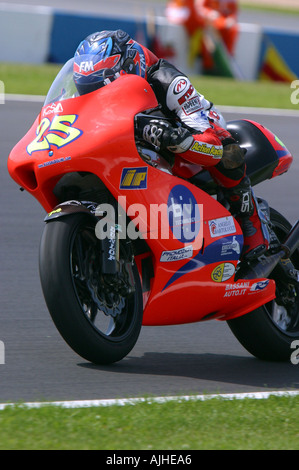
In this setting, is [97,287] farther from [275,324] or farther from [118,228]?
[275,324]

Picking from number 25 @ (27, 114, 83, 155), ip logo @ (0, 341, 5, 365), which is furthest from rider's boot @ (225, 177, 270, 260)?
ip logo @ (0, 341, 5, 365)

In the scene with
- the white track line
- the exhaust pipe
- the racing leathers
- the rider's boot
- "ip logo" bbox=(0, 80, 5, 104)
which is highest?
the racing leathers

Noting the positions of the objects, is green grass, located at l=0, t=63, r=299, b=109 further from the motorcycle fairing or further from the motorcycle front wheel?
the motorcycle front wheel

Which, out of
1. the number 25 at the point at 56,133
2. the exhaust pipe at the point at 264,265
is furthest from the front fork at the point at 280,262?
the number 25 at the point at 56,133

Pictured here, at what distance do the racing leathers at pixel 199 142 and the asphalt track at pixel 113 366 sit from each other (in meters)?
0.60

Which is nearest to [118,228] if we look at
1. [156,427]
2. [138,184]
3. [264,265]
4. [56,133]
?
[138,184]

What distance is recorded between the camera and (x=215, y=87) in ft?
48.8

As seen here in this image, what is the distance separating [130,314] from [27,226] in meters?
2.99

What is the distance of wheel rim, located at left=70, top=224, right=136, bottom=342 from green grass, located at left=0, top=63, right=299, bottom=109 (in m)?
8.71

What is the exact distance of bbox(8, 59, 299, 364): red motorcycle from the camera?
161 inches

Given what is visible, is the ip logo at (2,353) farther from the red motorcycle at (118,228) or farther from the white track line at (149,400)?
the white track line at (149,400)

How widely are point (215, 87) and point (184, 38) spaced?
1634 mm

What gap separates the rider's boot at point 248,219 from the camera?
475 centimetres
